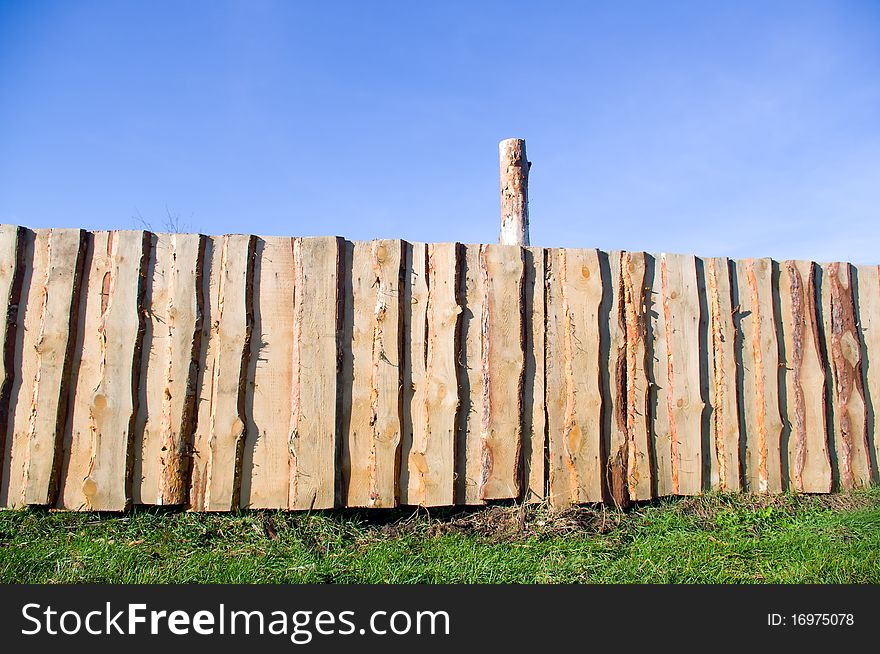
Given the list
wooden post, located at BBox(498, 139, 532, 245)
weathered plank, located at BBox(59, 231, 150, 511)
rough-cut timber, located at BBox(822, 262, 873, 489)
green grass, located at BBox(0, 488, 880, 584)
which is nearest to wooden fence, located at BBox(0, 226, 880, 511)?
weathered plank, located at BBox(59, 231, 150, 511)

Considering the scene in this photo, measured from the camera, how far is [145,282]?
4.23 meters

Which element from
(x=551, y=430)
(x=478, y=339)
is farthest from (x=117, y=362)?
(x=551, y=430)

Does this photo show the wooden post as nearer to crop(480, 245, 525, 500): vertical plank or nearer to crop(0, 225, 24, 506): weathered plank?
crop(480, 245, 525, 500): vertical plank

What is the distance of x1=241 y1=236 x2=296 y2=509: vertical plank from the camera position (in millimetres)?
4129

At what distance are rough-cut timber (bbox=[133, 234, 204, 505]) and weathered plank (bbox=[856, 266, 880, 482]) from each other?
201 inches

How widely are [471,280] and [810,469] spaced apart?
3.00m

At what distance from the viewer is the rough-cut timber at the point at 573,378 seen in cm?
445

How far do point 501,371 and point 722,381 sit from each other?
1.74 meters

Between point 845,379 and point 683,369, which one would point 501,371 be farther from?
point 845,379

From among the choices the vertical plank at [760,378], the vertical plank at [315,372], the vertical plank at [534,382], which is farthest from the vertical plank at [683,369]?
the vertical plank at [315,372]

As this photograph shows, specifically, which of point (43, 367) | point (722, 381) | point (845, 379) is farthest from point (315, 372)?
point (845, 379)

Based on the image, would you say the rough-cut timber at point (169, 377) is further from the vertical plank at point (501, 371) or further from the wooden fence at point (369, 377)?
the vertical plank at point (501, 371)

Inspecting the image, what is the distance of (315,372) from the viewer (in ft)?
13.8

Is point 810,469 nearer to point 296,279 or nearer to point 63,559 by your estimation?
point 296,279
